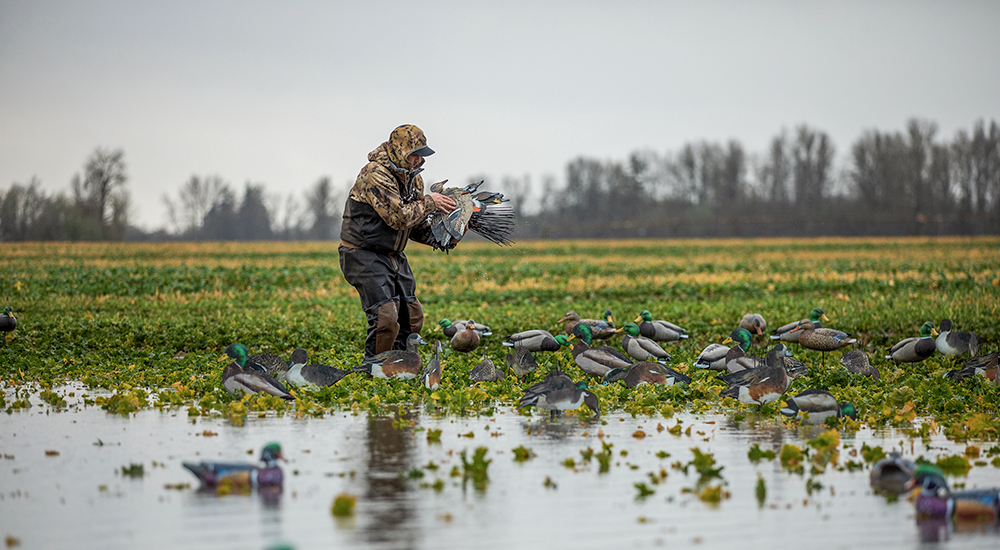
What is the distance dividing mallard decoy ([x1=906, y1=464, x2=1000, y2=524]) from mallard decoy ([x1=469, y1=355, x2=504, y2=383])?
17.7 feet

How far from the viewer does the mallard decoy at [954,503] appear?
5031 mm

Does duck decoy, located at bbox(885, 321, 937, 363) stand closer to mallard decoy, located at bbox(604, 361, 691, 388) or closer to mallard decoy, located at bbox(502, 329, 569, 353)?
mallard decoy, located at bbox(604, 361, 691, 388)

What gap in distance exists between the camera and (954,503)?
504 cm

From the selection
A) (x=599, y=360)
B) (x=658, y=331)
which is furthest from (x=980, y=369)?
(x=658, y=331)

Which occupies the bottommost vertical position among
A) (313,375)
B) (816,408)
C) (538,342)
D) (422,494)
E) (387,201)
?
(422,494)

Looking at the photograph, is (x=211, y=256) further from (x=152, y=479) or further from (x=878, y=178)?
(x=878, y=178)

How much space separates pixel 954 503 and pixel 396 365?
5985 millimetres

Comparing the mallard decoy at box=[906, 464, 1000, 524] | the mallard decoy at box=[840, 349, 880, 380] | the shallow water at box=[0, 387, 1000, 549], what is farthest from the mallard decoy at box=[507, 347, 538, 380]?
the mallard decoy at box=[906, 464, 1000, 524]

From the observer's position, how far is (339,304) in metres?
19.7

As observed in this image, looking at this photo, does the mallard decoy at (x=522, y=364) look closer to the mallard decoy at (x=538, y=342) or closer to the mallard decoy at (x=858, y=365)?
the mallard decoy at (x=538, y=342)

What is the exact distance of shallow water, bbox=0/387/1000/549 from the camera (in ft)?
15.4

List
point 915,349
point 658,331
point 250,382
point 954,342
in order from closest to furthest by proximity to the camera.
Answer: point 250,382, point 915,349, point 954,342, point 658,331

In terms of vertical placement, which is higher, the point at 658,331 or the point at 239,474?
the point at 658,331

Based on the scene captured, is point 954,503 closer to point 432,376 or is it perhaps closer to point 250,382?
point 432,376
